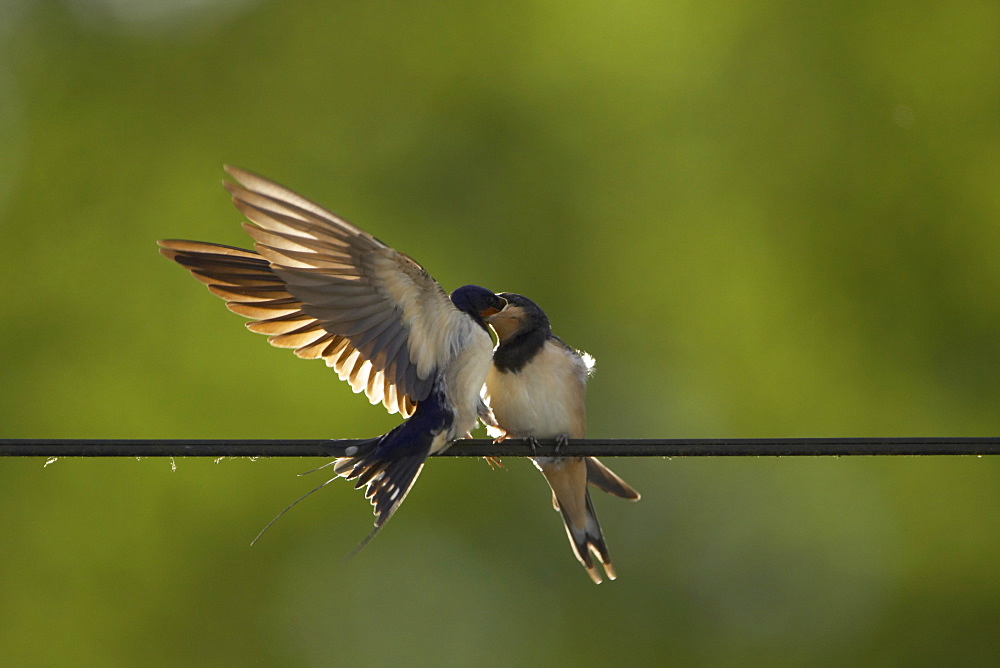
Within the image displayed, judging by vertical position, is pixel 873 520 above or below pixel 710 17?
below

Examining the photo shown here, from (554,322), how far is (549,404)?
7819mm

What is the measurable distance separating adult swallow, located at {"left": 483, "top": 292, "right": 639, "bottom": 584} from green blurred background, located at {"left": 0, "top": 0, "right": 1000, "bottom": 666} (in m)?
6.71

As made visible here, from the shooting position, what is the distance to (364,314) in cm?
349

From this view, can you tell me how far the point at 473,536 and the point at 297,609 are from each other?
2064 millimetres

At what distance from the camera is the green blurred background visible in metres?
11.1

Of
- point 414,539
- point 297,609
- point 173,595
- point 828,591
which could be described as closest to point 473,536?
point 414,539

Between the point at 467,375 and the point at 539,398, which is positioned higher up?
the point at 467,375

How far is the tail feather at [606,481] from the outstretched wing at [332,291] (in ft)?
3.09

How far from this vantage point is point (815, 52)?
14.5m

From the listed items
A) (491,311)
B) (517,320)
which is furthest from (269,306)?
(517,320)

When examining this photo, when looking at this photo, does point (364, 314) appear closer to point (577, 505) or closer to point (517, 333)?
point (517, 333)

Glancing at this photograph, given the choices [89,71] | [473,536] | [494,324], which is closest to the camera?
[494,324]

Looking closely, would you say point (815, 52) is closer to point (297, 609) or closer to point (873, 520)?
point (873, 520)

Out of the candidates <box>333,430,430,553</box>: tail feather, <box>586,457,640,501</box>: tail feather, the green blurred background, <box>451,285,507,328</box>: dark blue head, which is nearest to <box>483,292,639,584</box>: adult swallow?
<box>586,457,640,501</box>: tail feather
